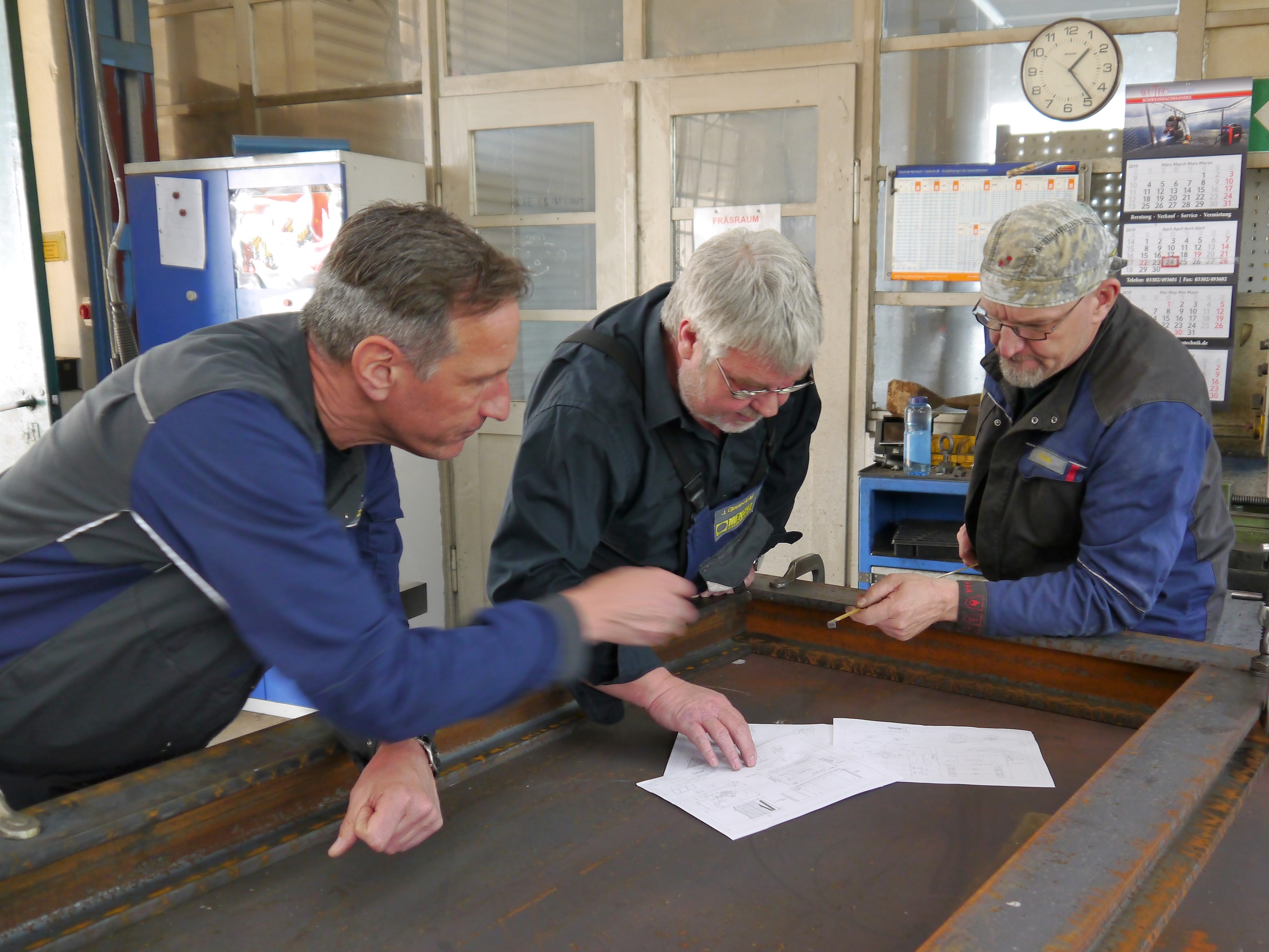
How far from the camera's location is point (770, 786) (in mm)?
1330

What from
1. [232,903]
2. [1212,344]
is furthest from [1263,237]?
[232,903]

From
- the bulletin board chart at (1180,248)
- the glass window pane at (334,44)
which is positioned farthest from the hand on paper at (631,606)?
the glass window pane at (334,44)

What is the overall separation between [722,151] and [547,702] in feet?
9.98

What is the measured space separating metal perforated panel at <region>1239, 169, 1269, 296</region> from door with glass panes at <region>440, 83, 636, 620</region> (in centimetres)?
219

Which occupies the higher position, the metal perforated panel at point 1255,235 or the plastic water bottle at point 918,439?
the metal perforated panel at point 1255,235

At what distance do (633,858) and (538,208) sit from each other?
Result: 368cm

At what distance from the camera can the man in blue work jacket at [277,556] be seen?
3.30 ft

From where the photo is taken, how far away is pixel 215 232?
13.1 ft

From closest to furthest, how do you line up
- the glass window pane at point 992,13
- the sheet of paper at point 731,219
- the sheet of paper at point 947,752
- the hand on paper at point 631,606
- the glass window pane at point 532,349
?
the hand on paper at point 631,606, the sheet of paper at point 947,752, the glass window pane at point 992,13, the sheet of paper at point 731,219, the glass window pane at point 532,349

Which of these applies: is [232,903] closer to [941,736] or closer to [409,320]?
[409,320]

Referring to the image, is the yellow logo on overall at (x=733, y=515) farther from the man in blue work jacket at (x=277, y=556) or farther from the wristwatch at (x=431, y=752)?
the wristwatch at (x=431, y=752)

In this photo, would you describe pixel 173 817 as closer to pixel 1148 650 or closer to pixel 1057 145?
pixel 1148 650

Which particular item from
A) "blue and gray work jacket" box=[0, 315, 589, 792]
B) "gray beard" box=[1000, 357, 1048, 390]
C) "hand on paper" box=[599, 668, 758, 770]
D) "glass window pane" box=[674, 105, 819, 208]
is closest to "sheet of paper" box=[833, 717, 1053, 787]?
"hand on paper" box=[599, 668, 758, 770]

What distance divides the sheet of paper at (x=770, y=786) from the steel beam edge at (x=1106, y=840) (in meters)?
0.30
